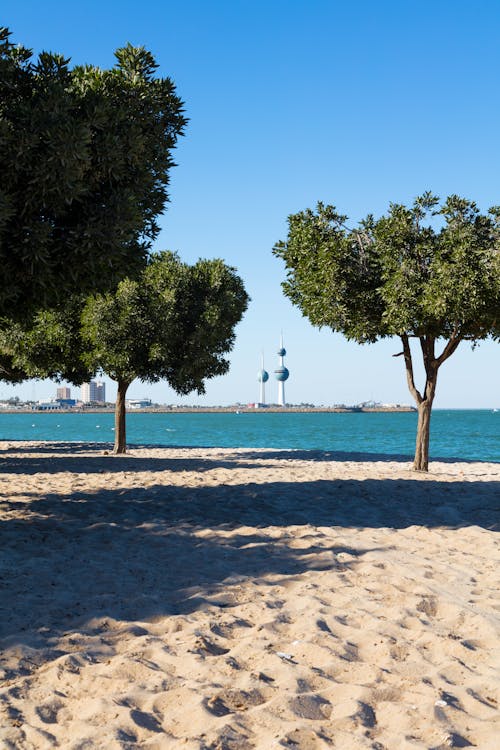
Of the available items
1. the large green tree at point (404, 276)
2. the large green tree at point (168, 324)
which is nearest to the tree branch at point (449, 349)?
the large green tree at point (404, 276)

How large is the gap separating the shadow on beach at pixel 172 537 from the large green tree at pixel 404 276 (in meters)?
5.18

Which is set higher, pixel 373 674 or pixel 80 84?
pixel 80 84

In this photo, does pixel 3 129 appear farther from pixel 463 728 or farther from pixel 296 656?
pixel 463 728

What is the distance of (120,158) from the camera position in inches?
463

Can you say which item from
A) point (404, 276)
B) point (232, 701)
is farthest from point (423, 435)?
point (232, 701)

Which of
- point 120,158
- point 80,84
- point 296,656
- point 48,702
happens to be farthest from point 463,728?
point 80,84

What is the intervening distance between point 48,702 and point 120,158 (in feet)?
31.3

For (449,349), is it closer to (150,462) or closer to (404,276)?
(404,276)

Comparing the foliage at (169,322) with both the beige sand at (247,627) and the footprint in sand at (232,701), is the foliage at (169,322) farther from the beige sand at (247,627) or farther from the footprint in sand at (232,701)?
the footprint in sand at (232,701)

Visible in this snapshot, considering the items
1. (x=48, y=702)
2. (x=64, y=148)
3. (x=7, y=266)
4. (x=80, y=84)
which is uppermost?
(x=80, y=84)

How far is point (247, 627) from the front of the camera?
21.6 feet

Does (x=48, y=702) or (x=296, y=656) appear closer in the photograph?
(x=48, y=702)

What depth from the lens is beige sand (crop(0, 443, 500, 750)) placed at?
4.63 m

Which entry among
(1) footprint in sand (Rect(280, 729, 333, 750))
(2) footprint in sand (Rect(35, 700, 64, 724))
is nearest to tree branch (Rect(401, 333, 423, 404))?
(1) footprint in sand (Rect(280, 729, 333, 750))
